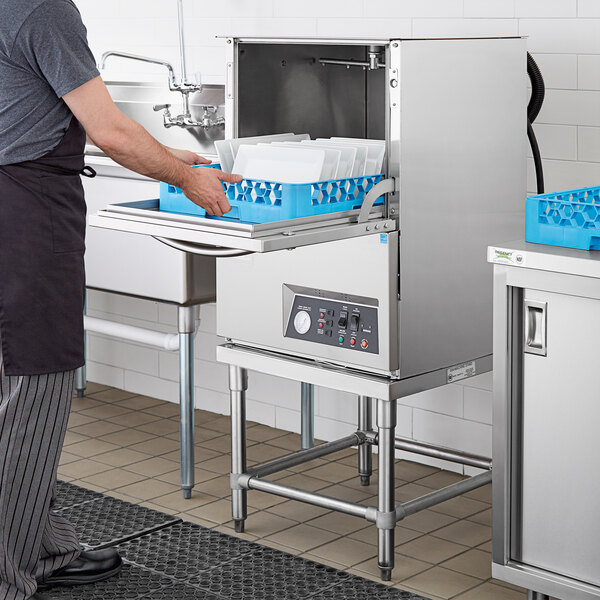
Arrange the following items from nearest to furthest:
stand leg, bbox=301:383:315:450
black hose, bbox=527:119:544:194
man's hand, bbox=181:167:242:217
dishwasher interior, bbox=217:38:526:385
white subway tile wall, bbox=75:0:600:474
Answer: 1. man's hand, bbox=181:167:242:217
2. dishwasher interior, bbox=217:38:526:385
3. black hose, bbox=527:119:544:194
4. white subway tile wall, bbox=75:0:600:474
5. stand leg, bbox=301:383:315:450

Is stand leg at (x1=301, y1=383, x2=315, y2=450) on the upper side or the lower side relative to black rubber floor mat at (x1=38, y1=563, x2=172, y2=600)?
upper

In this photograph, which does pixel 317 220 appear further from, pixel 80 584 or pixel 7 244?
pixel 80 584

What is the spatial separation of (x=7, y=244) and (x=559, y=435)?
1401mm

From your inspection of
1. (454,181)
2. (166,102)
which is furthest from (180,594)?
(166,102)

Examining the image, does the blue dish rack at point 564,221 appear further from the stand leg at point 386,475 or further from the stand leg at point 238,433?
the stand leg at point 238,433

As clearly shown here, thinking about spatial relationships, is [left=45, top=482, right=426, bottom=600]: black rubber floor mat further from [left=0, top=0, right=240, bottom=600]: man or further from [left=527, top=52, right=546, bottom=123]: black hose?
[left=527, top=52, right=546, bottom=123]: black hose

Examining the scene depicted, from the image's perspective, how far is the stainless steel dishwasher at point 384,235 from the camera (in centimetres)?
285

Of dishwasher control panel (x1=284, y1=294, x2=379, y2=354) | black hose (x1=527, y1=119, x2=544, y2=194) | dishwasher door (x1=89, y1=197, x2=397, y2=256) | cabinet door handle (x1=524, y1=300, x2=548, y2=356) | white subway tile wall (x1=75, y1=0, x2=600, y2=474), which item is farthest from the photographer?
white subway tile wall (x1=75, y1=0, x2=600, y2=474)

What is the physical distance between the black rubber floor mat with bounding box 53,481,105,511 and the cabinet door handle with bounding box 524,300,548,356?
172cm

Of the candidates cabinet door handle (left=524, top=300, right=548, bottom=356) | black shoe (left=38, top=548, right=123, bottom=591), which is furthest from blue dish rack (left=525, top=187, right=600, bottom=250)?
black shoe (left=38, top=548, right=123, bottom=591)

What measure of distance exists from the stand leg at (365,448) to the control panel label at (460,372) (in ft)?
1.98

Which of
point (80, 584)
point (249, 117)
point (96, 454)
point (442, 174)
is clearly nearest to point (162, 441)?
point (96, 454)

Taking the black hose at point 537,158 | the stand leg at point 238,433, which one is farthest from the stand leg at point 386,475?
the black hose at point 537,158

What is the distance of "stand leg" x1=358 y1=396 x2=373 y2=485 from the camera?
3.76 m
